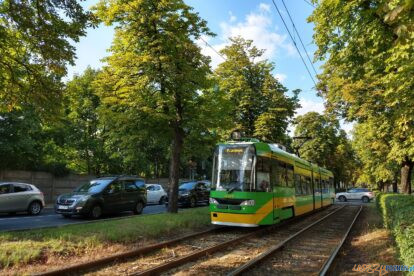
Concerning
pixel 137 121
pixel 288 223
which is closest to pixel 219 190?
pixel 137 121

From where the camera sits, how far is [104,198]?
51.6 ft

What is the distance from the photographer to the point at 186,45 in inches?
539

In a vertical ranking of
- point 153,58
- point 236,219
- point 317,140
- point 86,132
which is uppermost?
point 317,140

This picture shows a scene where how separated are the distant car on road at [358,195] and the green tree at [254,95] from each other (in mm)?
23163

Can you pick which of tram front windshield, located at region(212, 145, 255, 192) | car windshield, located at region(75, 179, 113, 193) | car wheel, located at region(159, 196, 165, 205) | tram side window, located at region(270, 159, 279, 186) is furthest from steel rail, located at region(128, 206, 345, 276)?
car wheel, located at region(159, 196, 165, 205)

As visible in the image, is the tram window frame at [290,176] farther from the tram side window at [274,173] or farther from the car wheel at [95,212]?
the car wheel at [95,212]

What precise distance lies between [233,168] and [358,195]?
3489 centimetres

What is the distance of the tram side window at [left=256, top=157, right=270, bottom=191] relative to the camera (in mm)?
12148

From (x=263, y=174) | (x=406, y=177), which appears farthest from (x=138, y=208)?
(x=406, y=177)

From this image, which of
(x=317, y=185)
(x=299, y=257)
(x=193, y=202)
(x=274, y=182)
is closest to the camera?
(x=299, y=257)

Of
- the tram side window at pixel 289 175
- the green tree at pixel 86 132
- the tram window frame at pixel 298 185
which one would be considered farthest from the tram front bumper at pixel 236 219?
the green tree at pixel 86 132

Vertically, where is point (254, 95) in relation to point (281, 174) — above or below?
above

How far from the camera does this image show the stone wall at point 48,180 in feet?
73.7

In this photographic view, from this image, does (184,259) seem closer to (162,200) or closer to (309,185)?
(309,185)
